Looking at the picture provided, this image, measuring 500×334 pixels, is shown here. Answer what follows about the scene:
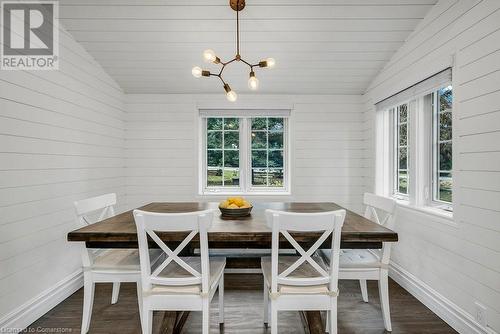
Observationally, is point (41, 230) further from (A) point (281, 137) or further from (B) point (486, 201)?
(B) point (486, 201)

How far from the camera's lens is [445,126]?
2.25m

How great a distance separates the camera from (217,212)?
2.24 metres

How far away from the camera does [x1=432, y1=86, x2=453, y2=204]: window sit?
221 centimetres

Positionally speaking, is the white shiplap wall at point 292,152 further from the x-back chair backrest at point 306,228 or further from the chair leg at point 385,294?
the x-back chair backrest at point 306,228

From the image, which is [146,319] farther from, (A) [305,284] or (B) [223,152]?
(B) [223,152]

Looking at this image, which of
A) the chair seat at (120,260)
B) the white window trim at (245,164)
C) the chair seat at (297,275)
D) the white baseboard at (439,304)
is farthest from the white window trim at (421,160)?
the chair seat at (120,260)

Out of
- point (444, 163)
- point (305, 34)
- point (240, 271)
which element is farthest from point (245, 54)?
point (240, 271)

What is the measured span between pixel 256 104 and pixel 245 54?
770mm

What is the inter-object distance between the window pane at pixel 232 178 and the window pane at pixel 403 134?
1925mm

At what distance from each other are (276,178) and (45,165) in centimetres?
248

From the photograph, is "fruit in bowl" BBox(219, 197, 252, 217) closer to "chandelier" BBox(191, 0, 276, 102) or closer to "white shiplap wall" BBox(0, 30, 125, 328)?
"chandelier" BBox(191, 0, 276, 102)

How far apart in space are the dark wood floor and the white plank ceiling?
2.24 metres

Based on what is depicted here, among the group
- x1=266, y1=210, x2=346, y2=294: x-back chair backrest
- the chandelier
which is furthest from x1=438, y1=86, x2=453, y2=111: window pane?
x1=266, y1=210, x2=346, y2=294: x-back chair backrest

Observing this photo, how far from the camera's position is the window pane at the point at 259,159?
368cm
